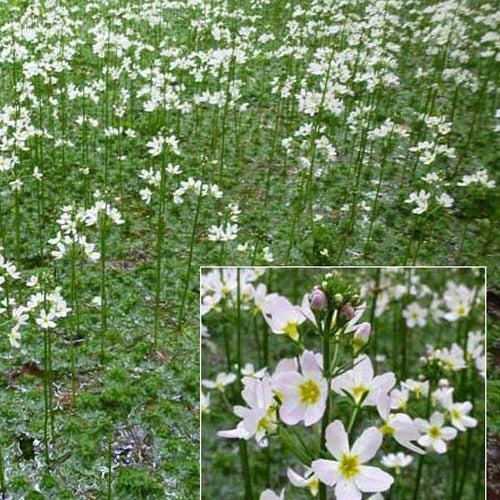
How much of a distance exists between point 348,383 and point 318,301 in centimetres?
16

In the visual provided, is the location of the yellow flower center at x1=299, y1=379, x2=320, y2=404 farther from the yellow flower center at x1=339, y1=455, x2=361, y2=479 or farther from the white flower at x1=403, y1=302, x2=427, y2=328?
the white flower at x1=403, y1=302, x2=427, y2=328

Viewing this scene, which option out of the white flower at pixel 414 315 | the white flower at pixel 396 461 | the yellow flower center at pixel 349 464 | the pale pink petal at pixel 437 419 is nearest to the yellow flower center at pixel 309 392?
the yellow flower center at pixel 349 464

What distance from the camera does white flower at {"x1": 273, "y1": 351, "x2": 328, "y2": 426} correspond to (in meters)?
1.18

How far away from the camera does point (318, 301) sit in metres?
1.21

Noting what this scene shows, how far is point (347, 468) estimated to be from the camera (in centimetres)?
117

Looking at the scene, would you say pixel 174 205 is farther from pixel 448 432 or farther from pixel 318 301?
pixel 318 301

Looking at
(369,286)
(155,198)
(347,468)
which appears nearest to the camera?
(347,468)

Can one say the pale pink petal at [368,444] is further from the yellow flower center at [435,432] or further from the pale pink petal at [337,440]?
the yellow flower center at [435,432]

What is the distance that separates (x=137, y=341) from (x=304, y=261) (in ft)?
3.49

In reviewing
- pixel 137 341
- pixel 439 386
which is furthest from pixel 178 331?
pixel 439 386

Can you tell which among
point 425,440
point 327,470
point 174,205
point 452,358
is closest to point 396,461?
point 425,440

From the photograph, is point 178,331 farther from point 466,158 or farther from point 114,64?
point 114,64

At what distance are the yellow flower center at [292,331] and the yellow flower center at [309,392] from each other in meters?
0.12

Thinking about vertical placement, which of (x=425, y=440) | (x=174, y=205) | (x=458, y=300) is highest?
(x=174, y=205)
